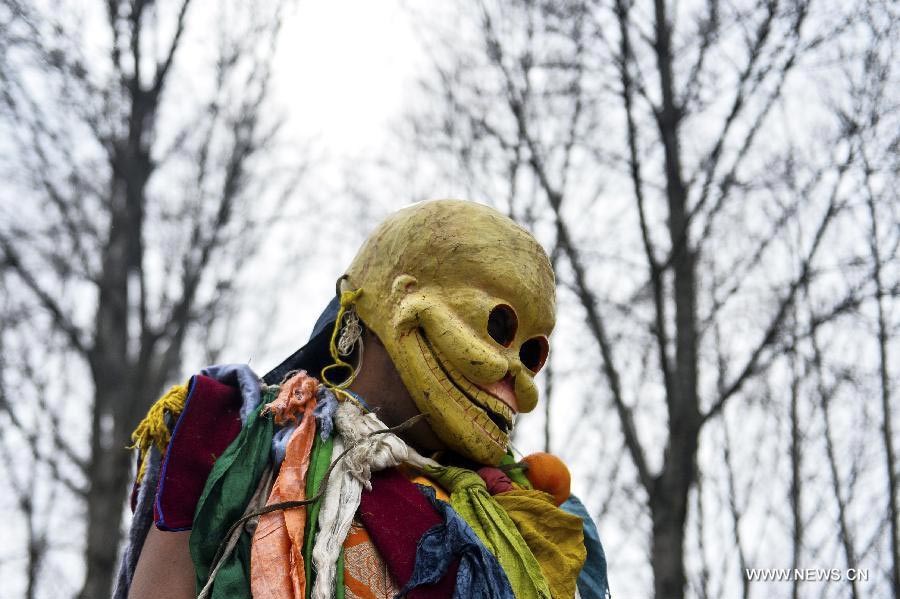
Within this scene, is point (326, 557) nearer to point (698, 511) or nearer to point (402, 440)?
point (402, 440)

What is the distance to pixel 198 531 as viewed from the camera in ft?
6.86

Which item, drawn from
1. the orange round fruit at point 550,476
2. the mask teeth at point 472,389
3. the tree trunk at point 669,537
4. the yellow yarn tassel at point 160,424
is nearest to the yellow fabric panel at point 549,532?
the orange round fruit at point 550,476

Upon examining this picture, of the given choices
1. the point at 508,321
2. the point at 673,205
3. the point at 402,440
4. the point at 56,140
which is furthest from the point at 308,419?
the point at 56,140

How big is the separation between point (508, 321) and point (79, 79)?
397 cm

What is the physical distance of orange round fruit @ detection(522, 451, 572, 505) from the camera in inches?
100

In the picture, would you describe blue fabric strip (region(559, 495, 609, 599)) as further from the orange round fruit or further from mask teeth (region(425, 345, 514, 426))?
mask teeth (region(425, 345, 514, 426))

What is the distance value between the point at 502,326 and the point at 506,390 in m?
0.19

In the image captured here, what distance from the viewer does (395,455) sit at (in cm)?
231

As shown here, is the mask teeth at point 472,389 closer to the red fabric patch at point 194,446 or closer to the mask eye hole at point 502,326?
the mask eye hole at point 502,326

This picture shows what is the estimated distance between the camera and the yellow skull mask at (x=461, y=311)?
242cm

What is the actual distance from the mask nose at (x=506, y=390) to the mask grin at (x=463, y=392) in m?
0.01

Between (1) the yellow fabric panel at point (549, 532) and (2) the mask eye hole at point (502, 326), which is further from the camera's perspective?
(2) the mask eye hole at point (502, 326)

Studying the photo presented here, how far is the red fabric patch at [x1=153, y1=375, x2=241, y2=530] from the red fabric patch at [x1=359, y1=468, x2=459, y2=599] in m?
0.40

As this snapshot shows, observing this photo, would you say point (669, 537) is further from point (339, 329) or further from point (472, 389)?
point (339, 329)
